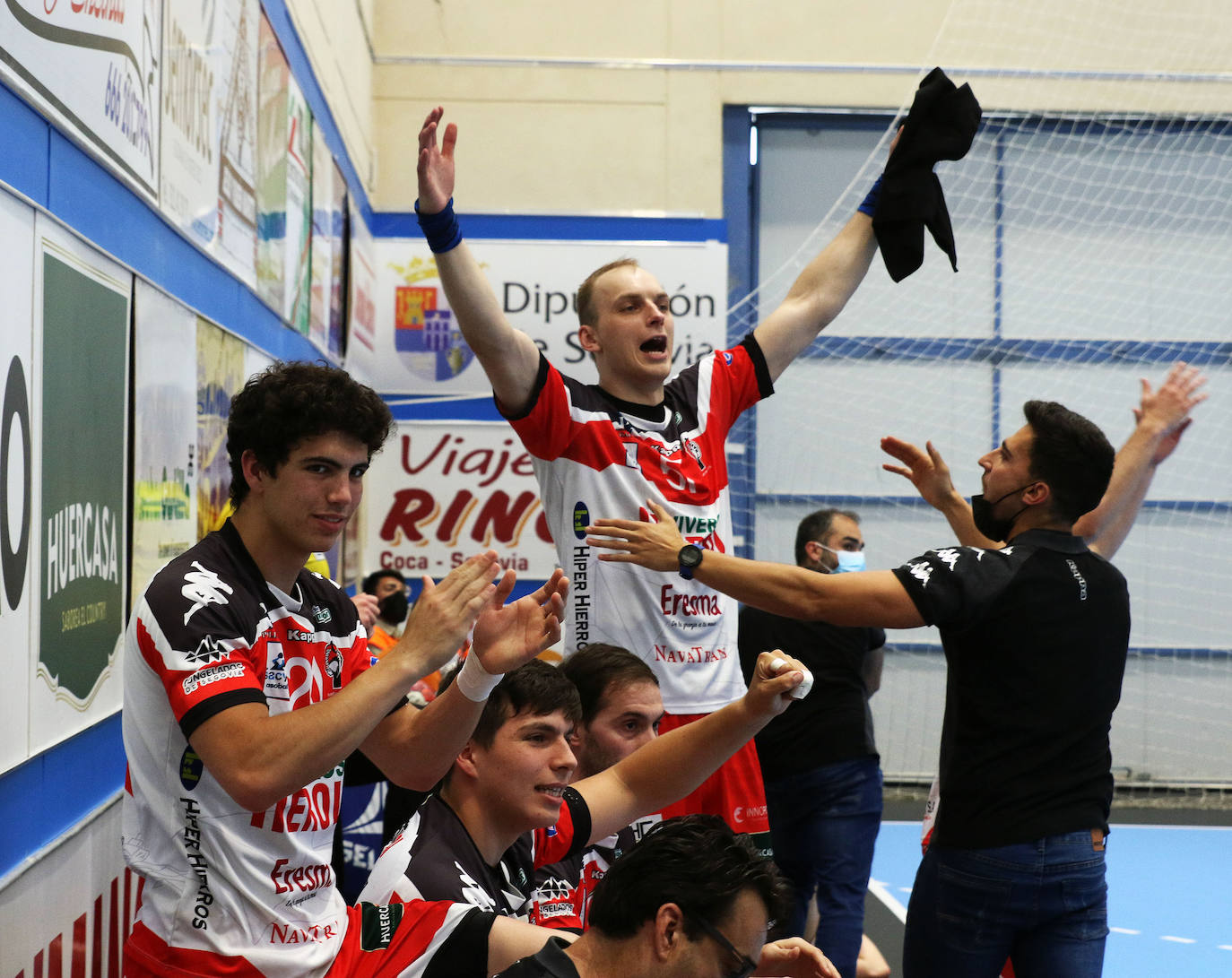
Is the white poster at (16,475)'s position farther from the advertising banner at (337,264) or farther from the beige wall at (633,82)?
the beige wall at (633,82)

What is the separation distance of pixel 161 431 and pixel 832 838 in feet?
8.92

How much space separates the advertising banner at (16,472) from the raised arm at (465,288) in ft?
2.60

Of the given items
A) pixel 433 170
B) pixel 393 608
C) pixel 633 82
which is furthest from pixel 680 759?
pixel 633 82

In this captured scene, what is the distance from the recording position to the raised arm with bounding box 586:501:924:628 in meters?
2.74

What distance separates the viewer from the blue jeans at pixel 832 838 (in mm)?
4453

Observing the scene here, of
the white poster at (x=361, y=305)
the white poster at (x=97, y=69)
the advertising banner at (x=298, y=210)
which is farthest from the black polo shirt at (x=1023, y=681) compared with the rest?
the white poster at (x=361, y=305)

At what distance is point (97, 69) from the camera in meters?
2.66

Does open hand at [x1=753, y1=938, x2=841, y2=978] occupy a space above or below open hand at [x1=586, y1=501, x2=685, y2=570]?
below

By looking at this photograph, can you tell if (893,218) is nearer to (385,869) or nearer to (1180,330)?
(385,869)

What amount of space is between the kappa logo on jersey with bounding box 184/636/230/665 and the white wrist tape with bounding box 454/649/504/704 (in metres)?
0.48

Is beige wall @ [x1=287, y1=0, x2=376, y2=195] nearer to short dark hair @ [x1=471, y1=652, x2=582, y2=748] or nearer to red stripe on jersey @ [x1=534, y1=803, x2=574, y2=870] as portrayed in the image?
short dark hair @ [x1=471, y1=652, x2=582, y2=748]

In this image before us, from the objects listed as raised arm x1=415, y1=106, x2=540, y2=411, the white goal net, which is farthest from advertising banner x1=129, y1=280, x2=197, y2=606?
the white goal net

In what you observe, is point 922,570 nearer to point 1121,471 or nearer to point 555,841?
point 555,841

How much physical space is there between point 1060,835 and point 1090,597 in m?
0.53
